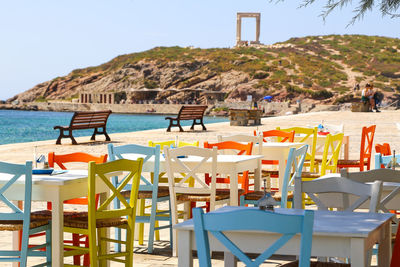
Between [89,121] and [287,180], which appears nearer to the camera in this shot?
[287,180]

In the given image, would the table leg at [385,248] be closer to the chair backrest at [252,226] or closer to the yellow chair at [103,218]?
the chair backrest at [252,226]

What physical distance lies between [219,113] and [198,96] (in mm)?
16841

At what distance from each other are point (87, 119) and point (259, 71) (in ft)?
342

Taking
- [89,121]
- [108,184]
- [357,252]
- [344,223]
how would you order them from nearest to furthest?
[357,252]
[344,223]
[108,184]
[89,121]

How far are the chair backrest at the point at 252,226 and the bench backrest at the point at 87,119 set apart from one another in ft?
56.7

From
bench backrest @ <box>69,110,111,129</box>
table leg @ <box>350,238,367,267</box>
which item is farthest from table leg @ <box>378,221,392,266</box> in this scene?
bench backrest @ <box>69,110,111,129</box>

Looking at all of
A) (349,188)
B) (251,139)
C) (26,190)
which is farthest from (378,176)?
(251,139)

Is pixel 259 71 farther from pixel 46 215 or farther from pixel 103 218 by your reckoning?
pixel 103 218

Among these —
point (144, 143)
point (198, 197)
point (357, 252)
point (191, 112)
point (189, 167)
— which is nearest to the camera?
point (357, 252)

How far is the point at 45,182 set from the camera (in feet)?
16.5

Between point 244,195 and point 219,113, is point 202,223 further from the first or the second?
point 219,113

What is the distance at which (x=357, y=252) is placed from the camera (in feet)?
10.6

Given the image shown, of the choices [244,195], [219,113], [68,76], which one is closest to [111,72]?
[68,76]

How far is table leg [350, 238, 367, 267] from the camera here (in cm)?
320
